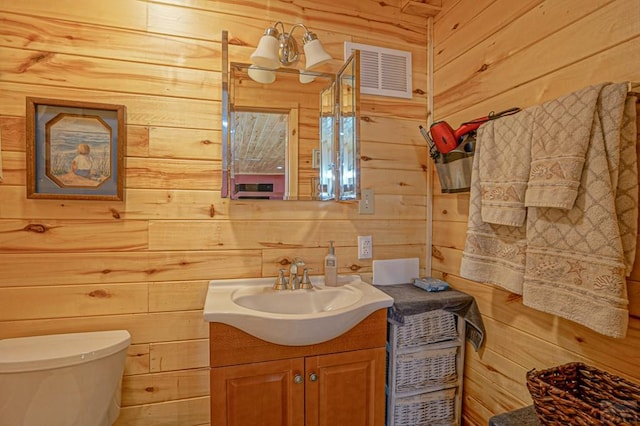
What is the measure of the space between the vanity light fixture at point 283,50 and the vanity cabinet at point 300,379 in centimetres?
110

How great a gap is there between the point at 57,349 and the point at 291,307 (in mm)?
856

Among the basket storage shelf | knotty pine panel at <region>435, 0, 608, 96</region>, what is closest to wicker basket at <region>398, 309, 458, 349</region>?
the basket storage shelf

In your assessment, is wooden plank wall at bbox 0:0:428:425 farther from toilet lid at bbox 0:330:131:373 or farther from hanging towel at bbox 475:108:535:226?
hanging towel at bbox 475:108:535:226

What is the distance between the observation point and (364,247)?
1.61 meters

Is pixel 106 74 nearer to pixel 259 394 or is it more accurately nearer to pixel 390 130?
pixel 390 130

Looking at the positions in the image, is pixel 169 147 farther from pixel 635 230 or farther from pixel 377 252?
pixel 635 230

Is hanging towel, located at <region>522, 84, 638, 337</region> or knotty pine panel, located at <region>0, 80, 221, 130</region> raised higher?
knotty pine panel, located at <region>0, 80, 221, 130</region>

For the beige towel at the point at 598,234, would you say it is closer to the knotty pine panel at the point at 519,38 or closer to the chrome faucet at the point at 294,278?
the knotty pine panel at the point at 519,38

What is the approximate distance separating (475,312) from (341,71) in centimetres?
130

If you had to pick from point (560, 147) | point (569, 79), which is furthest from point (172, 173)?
point (569, 79)

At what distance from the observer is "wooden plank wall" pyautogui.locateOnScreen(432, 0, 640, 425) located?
93 cm

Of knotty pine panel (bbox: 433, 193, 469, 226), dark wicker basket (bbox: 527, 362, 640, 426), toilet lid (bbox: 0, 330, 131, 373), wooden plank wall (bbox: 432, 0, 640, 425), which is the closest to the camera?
dark wicker basket (bbox: 527, 362, 640, 426)

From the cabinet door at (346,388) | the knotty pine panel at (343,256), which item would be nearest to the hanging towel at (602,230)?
the cabinet door at (346,388)

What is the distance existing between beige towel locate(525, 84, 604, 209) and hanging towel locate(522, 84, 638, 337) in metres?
0.02
